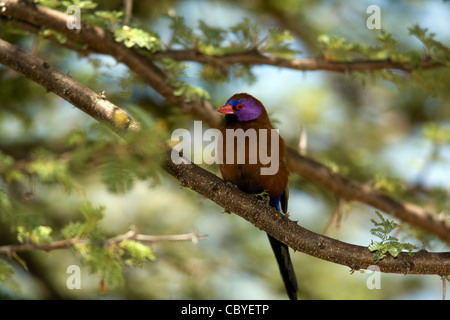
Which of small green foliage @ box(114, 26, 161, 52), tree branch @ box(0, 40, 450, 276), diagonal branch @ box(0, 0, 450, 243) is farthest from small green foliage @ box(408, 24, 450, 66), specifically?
small green foliage @ box(114, 26, 161, 52)

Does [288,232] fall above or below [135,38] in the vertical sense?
below

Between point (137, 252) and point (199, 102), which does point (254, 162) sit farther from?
point (137, 252)

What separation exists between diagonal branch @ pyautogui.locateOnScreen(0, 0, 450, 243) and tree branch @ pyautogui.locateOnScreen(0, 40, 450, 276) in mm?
823

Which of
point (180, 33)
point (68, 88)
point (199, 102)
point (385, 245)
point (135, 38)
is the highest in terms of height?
point (180, 33)

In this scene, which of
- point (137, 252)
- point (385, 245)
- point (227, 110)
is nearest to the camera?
point (385, 245)

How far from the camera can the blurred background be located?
5.04 metres

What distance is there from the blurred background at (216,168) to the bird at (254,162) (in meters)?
0.60

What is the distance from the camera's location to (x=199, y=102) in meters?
4.46

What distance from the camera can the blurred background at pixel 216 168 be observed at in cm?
504

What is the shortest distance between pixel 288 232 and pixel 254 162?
76cm

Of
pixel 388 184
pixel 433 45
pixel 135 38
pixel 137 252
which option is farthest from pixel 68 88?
pixel 388 184

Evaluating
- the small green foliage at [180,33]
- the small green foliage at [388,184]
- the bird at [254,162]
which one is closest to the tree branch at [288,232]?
the bird at [254,162]

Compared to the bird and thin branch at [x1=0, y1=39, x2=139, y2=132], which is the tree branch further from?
the bird

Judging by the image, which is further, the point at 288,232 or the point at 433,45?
the point at 433,45
